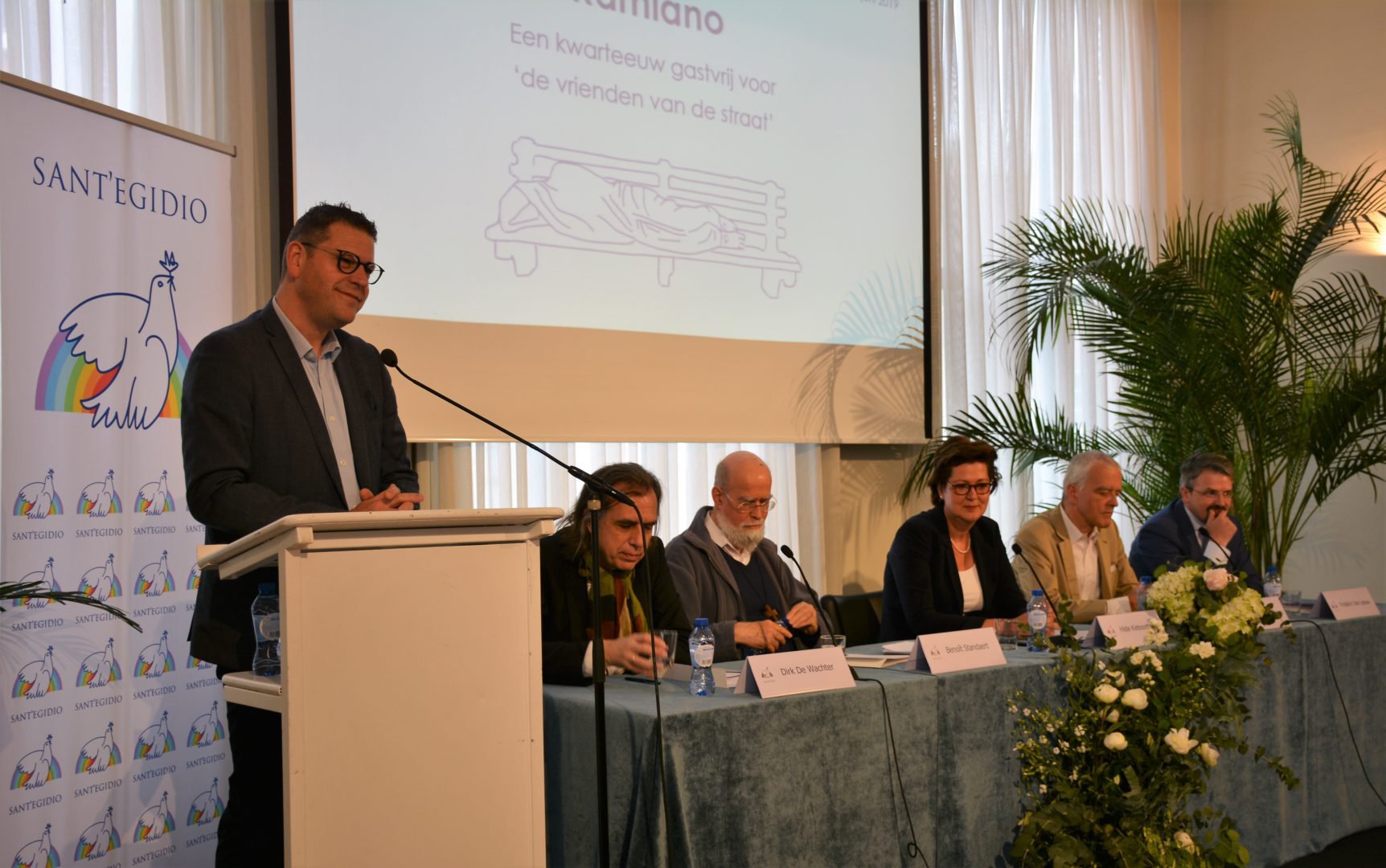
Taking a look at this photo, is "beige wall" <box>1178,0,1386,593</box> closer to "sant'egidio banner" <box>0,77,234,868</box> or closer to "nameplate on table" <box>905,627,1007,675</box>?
"nameplate on table" <box>905,627,1007,675</box>

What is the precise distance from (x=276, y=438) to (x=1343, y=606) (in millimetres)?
3340

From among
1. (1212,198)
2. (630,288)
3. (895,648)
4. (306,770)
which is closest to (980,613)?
(895,648)

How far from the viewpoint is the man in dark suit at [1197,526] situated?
14.1 ft

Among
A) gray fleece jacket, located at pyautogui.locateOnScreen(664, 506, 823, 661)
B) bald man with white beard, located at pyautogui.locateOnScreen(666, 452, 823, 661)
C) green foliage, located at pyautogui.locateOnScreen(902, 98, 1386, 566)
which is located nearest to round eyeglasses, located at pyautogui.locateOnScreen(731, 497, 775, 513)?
bald man with white beard, located at pyautogui.locateOnScreen(666, 452, 823, 661)

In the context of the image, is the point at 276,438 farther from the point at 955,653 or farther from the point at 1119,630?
the point at 1119,630

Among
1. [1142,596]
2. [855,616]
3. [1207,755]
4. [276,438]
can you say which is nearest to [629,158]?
[855,616]

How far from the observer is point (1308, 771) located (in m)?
3.43

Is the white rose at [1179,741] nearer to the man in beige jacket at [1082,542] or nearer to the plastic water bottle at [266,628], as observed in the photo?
the man in beige jacket at [1082,542]

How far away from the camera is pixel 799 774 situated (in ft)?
7.47

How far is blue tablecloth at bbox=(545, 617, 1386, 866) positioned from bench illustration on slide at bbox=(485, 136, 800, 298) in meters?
2.05

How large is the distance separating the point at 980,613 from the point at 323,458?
2388mm

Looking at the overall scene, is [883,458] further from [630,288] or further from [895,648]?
[895,648]

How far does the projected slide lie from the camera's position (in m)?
3.72

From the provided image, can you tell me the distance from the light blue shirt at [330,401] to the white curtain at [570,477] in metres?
1.24
